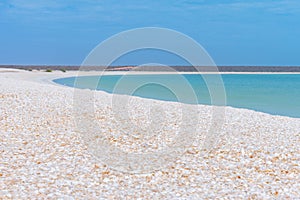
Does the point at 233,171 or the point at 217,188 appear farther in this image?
the point at 233,171

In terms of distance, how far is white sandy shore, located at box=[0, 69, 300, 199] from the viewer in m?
5.80

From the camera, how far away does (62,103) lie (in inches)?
551

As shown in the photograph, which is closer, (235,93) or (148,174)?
(148,174)

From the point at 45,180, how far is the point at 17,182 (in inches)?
14.4

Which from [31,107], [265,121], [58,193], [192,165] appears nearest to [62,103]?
[31,107]

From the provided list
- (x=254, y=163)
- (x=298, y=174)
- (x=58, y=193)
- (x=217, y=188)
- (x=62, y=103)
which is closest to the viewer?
(x=58, y=193)

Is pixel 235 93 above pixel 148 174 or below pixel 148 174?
below

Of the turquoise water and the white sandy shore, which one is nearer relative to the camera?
the white sandy shore

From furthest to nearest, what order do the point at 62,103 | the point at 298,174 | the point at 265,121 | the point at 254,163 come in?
the point at 62,103
the point at 265,121
the point at 254,163
the point at 298,174

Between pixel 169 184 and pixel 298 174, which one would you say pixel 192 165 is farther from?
pixel 298 174

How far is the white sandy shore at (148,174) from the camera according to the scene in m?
5.80

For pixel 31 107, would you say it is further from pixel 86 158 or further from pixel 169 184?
pixel 169 184

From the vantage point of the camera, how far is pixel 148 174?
6570mm

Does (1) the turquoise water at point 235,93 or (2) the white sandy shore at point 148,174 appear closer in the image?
(2) the white sandy shore at point 148,174
